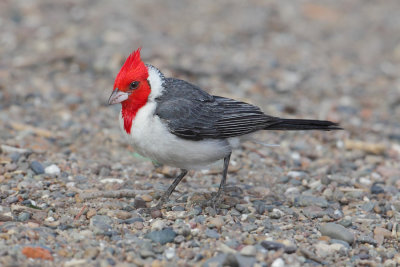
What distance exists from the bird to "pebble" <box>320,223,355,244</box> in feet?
2.93

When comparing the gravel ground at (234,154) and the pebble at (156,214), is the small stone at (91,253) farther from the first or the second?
the pebble at (156,214)

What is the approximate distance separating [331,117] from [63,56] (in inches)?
159

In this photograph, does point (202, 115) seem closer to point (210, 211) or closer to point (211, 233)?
point (210, 211)

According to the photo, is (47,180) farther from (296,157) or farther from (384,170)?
(384,170)

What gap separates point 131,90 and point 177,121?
1.54 feet

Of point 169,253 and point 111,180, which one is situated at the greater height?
point 111,180

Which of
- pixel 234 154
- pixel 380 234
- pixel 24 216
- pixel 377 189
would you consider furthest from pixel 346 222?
pixel 24 216

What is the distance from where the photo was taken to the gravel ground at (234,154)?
416cm

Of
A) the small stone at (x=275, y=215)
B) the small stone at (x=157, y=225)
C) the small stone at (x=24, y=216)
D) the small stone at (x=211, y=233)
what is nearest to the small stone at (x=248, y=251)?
the small stone at (x=211, y=233)

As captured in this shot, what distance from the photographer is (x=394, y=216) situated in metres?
4.98

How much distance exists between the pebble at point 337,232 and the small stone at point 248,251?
784 millimetres

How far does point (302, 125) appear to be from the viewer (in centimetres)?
491

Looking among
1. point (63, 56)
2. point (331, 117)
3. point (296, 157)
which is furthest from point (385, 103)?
point (63, 56)

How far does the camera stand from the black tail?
4.87 metres
